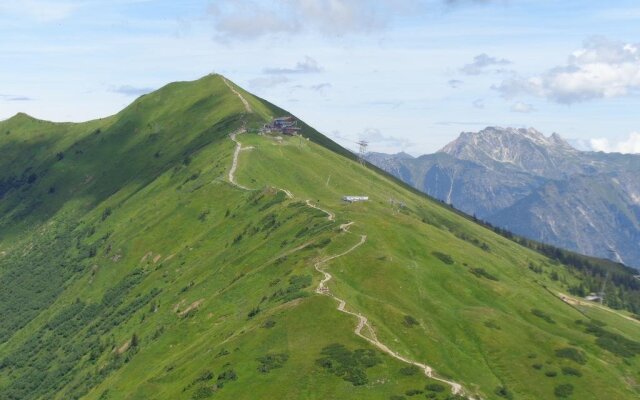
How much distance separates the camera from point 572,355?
519 ft

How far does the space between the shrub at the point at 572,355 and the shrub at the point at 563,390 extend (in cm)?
1191

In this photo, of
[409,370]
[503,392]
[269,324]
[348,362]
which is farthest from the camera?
[269,324]

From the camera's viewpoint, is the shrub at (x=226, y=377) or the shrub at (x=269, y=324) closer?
the shrub at (x=226, y=377)

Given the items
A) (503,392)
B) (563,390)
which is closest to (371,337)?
(503,392)

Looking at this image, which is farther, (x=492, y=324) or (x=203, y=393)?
(x=492, y=324)

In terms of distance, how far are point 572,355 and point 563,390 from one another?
15752mm

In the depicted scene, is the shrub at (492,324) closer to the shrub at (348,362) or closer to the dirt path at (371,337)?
the dirt path at (371,337)

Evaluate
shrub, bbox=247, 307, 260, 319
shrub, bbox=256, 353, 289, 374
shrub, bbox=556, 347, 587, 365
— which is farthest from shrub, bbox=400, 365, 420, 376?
shrub, bbox=247, 307, 260, 319

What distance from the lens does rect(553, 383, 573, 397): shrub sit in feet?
471

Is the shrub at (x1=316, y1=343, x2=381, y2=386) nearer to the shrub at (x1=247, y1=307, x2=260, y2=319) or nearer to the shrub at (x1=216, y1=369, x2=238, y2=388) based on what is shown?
the shrub at (x1=216, y1=369, x2=238, y2=388)

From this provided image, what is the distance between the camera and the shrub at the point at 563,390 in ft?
471

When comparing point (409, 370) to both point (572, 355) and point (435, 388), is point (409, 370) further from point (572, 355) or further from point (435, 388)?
point (572, 355)

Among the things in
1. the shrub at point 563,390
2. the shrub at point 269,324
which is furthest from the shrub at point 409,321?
the shrub at point 563,390

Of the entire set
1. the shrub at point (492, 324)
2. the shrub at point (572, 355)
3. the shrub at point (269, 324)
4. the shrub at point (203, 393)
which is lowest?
the shrub at point (203, 393)
